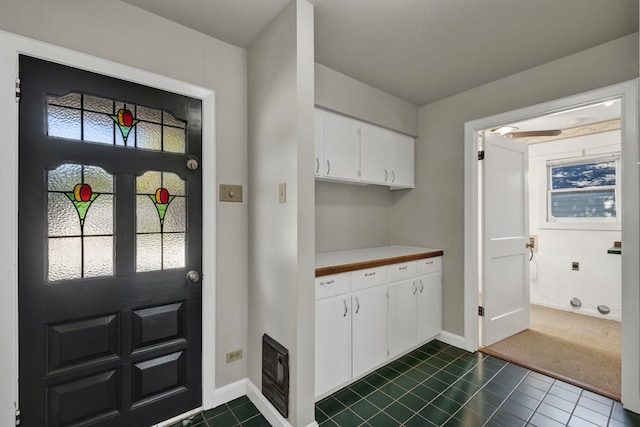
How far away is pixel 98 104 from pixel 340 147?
166 cm

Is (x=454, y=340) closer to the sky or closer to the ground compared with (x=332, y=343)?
closer to the ground

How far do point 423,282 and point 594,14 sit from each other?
2195 millimetres

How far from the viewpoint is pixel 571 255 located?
3.92 metres

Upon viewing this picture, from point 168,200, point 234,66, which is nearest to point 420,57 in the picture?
point 234,66

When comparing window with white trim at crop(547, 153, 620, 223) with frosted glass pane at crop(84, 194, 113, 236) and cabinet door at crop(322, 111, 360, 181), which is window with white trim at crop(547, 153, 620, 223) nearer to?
cabinet door at crop(322, 111, 360, 181)

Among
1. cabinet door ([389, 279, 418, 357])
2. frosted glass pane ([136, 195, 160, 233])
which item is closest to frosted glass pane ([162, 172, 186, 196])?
frosted glass pane ([136, 195, 160, 233])

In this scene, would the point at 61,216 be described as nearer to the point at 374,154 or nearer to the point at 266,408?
the point at 266,408

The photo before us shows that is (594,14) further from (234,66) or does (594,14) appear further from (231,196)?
(231,196)

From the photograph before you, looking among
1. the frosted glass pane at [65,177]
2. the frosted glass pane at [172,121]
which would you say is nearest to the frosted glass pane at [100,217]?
the frosted glass pane at [65,177]

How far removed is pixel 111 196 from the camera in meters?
1.67

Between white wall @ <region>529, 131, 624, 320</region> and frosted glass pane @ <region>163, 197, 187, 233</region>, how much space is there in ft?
15.1

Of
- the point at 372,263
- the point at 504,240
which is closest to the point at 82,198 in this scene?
the point at 372,263

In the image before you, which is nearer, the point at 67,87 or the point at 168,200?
the point at 67,87

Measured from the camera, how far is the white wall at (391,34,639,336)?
2.15 metres
